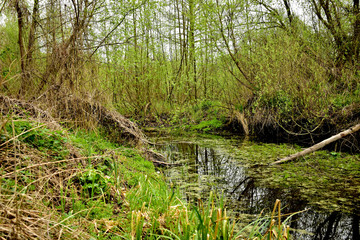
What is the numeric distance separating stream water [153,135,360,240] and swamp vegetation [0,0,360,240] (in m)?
0.03

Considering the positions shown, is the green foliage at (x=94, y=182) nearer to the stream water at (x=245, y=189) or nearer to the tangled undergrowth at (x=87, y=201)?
the tangled undergrowth at (x=87, y=201)

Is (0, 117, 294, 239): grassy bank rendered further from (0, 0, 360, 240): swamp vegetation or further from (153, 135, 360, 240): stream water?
(153, 135, 360, 240): stream water

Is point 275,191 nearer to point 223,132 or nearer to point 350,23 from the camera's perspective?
point 350,23

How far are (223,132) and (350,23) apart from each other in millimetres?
5578

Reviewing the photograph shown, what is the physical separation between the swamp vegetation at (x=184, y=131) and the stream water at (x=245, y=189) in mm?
26

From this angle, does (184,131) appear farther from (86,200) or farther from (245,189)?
(86,200)

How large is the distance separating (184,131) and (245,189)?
703 cm

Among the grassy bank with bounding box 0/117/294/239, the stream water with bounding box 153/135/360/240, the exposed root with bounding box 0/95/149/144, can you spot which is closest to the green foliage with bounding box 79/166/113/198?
the grassy bank with bounding box 0/117/294/239

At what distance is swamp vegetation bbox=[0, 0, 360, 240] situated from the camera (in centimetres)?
237

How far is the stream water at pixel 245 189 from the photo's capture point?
10.7 feet

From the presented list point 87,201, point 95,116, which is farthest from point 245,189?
point 95,116

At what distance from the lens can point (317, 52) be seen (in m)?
7.26

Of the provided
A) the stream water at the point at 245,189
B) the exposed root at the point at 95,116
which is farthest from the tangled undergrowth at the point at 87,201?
the exposed root at the point at 95,116

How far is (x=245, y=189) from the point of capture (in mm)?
4492
